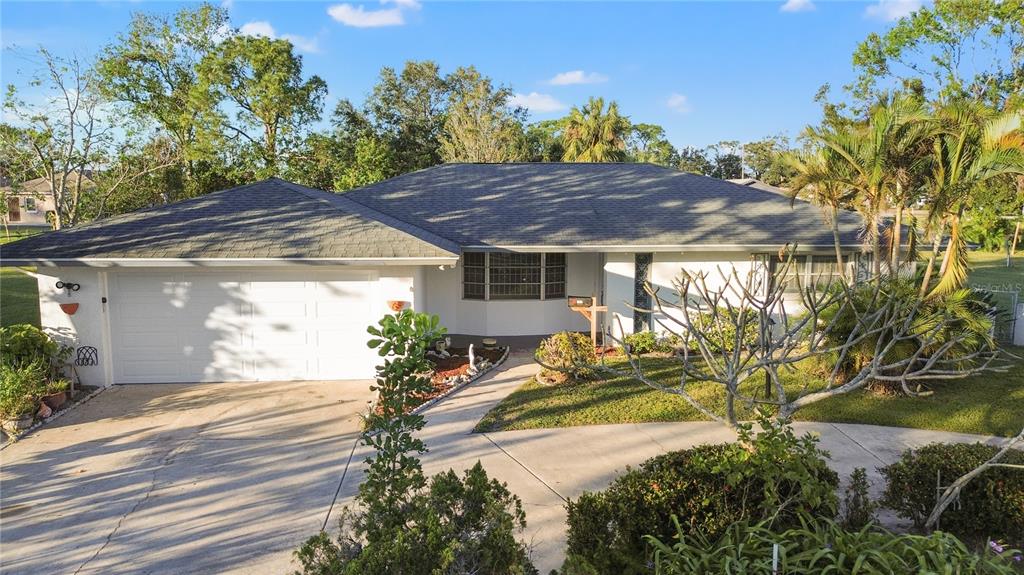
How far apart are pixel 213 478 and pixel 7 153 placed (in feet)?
73.6

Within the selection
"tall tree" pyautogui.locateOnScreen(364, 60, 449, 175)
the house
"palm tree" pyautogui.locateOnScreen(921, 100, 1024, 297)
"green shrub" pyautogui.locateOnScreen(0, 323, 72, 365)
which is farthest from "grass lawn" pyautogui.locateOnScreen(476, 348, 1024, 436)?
"tall tree" pyautogui.locateOnScreen(364, 60, 449, 175)

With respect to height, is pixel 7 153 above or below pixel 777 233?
above

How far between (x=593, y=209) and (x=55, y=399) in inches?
431

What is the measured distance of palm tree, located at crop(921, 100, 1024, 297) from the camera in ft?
29.3

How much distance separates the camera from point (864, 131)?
10359mm

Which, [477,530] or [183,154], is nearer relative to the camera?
[477,530]

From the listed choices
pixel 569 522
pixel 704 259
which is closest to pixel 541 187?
pixel 704 259

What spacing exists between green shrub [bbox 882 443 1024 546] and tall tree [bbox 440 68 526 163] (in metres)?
33.2

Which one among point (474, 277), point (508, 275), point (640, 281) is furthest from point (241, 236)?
point (640, 281)

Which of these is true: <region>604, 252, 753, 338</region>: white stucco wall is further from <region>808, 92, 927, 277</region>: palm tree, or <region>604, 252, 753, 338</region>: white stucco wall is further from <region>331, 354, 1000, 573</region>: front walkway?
<region>331, 354, 1000, 573</region>: front walkway

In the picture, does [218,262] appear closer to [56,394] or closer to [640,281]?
[56,394]

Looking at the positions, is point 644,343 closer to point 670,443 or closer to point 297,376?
point 670,443

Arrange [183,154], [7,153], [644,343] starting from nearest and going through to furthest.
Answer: [644,343] < [7,153] < [183,154]

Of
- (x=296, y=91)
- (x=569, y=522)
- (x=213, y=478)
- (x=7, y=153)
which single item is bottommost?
(x=213, y=478)
